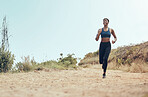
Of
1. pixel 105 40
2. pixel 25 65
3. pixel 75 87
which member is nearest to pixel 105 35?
pixel 105 40

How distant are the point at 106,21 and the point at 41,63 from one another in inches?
287

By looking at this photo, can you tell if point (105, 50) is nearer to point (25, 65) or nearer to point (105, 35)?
point (105, 35)

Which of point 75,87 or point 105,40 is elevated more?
point 105,40

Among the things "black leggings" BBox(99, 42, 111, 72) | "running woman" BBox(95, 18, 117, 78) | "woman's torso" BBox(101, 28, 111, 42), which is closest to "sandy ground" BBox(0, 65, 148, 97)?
"black leggings" BBox(99, 42, 111, 72)

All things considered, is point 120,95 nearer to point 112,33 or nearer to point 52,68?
point 112,33

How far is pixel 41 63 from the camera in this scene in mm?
13680

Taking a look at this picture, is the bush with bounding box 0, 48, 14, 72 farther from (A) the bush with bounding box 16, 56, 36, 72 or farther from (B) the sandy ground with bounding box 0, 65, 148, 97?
(B) the sandy ground with bounding box 0, 65, 148, 97

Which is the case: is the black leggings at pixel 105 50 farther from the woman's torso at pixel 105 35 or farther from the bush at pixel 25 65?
the bush at pixel 25 65

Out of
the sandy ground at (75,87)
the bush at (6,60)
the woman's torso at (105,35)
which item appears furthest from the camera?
the bush at (6,60)

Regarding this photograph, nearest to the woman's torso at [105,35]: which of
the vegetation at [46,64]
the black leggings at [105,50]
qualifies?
the black leggings at [105,50]

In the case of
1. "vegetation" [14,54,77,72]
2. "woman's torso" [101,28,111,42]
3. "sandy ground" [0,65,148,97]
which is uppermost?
"woman's torso" [101,28,111,42]

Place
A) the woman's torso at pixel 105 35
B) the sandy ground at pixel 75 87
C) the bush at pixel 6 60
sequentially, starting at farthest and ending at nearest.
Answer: the bush at pixel 6 60
the woman's torso at pixel 105 35
the sandy ground at pixel 75 87

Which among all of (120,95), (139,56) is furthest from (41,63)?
(120,95)

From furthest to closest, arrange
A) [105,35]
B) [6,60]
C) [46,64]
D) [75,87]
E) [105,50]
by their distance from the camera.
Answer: [46,64] → [6,60] → [105,50] → [105,35] → [75,87]
